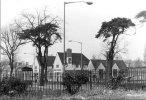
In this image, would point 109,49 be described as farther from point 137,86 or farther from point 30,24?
point 137,86

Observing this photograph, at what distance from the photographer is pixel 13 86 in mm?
19516

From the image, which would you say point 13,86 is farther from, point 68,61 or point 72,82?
point 68,61

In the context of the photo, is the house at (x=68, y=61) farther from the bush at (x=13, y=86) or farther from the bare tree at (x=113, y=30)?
the bush at (x=13, y=86)

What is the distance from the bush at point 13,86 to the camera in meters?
19.4

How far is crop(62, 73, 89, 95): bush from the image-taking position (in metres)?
20.2

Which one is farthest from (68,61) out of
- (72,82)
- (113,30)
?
(72,82)

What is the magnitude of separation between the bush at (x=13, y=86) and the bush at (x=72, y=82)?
2.61 metres

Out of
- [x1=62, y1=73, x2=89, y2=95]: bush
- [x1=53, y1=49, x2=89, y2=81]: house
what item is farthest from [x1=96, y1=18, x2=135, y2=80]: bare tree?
[x1=62, y1=73, x2=89, y2=95]: bush

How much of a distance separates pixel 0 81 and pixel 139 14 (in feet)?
37.9

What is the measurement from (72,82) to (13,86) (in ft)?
12.2

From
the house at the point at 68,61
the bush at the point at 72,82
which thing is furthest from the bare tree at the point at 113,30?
the bush at the point at 72,82

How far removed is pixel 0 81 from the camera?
2011cm

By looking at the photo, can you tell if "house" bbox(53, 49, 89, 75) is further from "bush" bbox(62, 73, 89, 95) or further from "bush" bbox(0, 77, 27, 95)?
"bush" bbox(0, 77, 27, 95)

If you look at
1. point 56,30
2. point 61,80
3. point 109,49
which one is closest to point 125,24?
point 109,49
